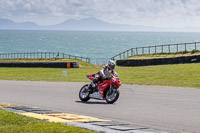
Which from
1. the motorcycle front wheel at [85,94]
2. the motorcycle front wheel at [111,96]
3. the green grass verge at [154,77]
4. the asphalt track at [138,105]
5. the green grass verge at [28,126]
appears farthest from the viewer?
the green grass verge at [154,77]

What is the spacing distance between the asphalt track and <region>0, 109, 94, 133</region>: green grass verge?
73.4 inches

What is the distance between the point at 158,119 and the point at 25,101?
612 centimetres

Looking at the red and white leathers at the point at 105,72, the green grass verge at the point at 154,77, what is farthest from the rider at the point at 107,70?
the green grass verge at the point at 154,77

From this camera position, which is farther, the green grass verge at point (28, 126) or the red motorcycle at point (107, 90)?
the red motorcycle at point (107, 90)

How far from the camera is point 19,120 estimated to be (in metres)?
8.32

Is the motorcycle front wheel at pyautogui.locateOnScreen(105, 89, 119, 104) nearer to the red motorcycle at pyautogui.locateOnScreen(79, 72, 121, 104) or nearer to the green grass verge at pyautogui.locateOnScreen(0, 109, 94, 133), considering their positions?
the red motorcycle at pyautogui.locateOnScreen(79, 72, 121, 104)

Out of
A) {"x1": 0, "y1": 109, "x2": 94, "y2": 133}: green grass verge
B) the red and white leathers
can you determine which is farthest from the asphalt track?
{"x1": 0, "y1": 109, "x2": 94, "y2": 133}: green grass verge

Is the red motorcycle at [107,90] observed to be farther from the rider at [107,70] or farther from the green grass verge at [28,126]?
the green grass verge at [28,126]

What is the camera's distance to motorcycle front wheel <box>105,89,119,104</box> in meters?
11.5

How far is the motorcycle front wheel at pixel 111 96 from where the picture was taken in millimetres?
11484

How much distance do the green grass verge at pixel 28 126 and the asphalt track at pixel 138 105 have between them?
1.87 m

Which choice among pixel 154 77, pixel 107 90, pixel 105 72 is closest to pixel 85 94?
pixel 107 90

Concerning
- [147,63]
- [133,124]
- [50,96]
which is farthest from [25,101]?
[147,63]

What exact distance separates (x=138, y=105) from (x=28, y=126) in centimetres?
458
